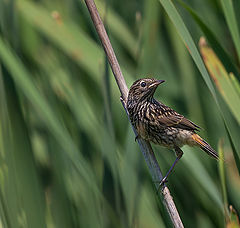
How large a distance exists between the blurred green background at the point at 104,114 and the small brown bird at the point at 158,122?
0.10 metres

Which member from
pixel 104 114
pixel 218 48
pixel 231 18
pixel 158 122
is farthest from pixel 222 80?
pixel 158 122

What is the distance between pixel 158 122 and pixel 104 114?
0.96 meters

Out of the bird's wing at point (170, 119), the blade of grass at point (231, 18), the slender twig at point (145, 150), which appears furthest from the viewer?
the bird's wing at point (170, 119)

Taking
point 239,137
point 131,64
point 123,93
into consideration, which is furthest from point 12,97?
point 131,64

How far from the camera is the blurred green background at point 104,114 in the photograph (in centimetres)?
197

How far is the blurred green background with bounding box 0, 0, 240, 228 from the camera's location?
6.45 ft

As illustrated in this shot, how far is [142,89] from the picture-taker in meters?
2.91

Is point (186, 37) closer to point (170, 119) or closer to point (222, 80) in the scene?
point (222, 80)

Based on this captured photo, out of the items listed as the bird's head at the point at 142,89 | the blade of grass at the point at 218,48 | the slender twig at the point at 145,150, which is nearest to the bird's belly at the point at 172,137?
the bird's head at the point at 142,89

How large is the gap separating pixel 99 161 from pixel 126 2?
1541mm

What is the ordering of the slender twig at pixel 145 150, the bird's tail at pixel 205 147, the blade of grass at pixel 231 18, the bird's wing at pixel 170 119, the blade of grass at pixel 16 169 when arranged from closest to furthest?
the blade of grass at pixel 16 169
the slender twig at pixel 145 150
the blade of grass at pixel 231 18
the bird's tail at pixel 205 147
the bird's wing at pixel 170 119

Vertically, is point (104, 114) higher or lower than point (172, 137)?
higher

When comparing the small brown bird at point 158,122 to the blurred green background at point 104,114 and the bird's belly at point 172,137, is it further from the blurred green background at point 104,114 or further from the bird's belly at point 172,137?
the blurred green background at point 104,114

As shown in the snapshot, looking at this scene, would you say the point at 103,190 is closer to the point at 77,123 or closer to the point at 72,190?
the point at 72,190
